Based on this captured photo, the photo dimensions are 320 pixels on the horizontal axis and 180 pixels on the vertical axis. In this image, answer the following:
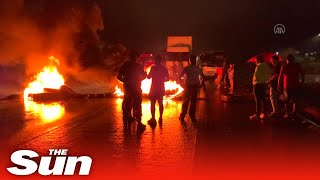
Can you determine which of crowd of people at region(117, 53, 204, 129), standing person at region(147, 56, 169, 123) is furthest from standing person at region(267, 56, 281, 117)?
standing person at region(147, 56, 169, 123)

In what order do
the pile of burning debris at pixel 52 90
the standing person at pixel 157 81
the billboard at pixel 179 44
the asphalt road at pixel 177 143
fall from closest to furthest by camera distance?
the asphalt road at pixel 177 143, the standing person at pixel 157 81, the pile of burning debris at pixel 52 90, the billboard at pixel 179 44

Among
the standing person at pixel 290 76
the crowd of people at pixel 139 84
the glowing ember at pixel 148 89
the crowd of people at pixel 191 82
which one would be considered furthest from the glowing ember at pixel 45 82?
the standing person at pixel 290 76

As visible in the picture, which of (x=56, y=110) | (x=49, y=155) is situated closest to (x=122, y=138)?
(x=49, y=155)

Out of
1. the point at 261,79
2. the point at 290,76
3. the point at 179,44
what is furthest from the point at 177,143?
the point at 179,44

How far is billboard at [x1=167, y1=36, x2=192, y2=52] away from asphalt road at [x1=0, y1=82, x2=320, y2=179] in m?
20.1

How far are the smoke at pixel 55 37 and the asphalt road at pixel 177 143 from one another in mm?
13311

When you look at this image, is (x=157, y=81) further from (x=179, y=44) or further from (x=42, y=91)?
(x=179, y=44)

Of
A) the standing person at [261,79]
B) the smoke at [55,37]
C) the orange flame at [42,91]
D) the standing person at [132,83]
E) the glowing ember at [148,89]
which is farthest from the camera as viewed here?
the smoke at [55,37]

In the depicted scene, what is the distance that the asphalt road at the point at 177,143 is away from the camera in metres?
7.29

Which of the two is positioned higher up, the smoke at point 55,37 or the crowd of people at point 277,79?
the smoke at point 55,37

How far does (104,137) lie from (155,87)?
2.78 metres

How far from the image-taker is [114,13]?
159 ft

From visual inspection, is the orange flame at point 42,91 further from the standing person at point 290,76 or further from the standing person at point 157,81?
the standing person at point 290,76

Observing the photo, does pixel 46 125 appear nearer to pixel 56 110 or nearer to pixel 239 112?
pixel 56 110
